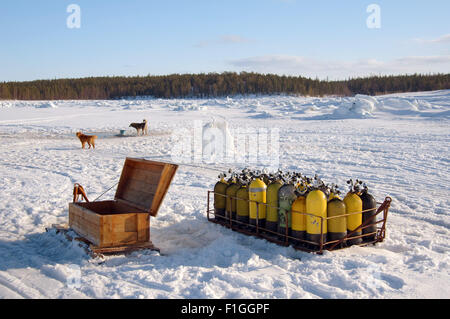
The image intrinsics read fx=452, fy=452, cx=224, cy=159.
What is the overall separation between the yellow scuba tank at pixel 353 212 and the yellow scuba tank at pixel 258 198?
1.06 metres

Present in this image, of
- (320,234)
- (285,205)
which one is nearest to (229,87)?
(285,205)

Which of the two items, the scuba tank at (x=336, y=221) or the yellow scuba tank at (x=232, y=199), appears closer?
the scuba tank at (x=336, y=221)

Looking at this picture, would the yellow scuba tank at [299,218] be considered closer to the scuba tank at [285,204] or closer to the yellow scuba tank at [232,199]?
the scuba tank at [285,204]

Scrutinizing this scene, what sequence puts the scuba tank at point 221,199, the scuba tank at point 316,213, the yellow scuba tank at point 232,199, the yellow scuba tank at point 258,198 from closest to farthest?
the scuba tank at point 316,213 < the yellow scuba tank at point 258,198 < the yellow scuba tank at point 232,199 < the scuba tank at point 221,199

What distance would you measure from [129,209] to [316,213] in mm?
2569

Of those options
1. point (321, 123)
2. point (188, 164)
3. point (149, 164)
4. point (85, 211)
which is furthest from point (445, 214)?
point (321, 123)

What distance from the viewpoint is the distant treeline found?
6091 cm

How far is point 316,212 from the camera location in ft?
17.3

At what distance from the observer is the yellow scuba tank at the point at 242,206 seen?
6234 mm

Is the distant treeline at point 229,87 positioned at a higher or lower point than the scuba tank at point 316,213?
higher

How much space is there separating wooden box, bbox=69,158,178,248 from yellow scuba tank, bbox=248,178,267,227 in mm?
1108

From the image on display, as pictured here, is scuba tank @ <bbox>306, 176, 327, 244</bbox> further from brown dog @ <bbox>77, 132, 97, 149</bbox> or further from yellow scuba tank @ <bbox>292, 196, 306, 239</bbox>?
brown dog @ <bbox>77, 132, 97, 149</bbox>

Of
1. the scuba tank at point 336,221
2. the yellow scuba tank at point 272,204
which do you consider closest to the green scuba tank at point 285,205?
the yellow scuba tank at point 272,204
